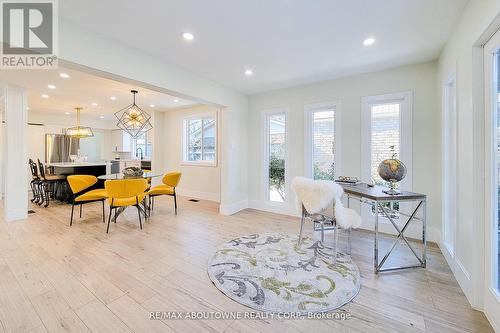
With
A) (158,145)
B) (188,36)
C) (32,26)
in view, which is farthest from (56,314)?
(158,145)

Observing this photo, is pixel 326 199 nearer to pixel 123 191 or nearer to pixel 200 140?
pixel 123 191

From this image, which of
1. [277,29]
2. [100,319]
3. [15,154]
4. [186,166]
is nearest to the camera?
[100,319]

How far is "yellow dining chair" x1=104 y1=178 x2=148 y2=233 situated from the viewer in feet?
10.6

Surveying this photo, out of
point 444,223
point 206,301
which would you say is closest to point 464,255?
point 444,223

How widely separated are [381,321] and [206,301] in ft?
4.50

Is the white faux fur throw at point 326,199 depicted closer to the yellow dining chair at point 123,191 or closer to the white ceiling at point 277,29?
the white ceiling at point 277,29

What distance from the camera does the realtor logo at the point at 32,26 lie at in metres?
1.93

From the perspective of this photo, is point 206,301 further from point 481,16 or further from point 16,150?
point 16,150

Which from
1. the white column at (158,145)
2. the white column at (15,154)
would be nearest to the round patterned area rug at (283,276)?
the white column at (15,154)

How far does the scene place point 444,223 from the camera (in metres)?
2.70

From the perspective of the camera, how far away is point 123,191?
130 inches

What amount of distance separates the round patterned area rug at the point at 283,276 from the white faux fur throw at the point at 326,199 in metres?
0.50

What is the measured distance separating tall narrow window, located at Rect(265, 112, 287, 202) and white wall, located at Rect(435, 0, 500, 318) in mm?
2727

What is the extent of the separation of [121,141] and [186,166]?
405 centimetres
